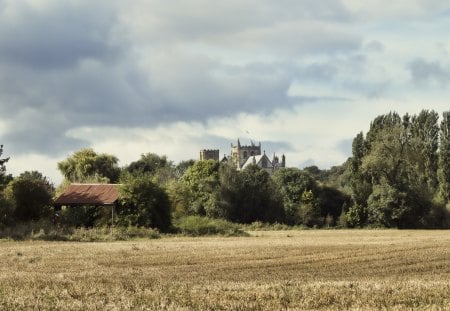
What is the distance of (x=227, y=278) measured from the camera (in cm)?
2617

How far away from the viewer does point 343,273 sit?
92.7 ft

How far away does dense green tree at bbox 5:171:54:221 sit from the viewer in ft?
219

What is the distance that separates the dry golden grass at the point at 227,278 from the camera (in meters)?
17.1

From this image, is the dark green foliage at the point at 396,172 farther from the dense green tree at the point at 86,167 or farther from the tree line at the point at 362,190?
the dense green tree at the point at 86,167

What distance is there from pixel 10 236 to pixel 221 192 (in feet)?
112

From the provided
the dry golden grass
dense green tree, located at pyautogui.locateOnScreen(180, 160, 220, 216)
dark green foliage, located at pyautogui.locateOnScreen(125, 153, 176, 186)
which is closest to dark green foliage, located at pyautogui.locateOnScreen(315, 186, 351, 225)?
dense green tree, located at pyautogui.locateOnScreen(180, 160, 220, 216)

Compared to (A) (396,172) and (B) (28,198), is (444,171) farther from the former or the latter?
(B) (28,198)

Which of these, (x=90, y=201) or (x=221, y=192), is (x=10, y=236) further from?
(x=221, y=192)

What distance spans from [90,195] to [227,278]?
45.1 metres

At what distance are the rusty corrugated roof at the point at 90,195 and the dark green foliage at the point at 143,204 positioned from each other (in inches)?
55.3

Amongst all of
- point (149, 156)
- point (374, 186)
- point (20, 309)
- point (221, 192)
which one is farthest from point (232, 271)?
point (149, 156)

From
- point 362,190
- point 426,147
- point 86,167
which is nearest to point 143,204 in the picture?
point 362,190

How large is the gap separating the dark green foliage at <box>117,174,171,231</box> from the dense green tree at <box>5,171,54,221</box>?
7.28 m

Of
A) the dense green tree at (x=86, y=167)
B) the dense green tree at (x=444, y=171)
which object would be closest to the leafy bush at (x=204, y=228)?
the dense green tree at (x=444, y=171)
